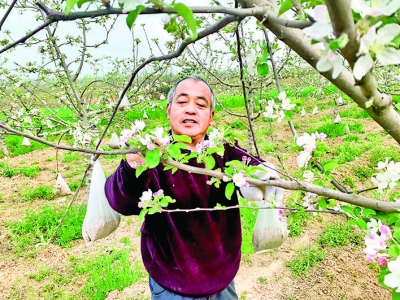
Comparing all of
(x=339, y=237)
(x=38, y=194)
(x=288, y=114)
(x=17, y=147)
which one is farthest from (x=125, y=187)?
(x=17, y=147)

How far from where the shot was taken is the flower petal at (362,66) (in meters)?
0.54

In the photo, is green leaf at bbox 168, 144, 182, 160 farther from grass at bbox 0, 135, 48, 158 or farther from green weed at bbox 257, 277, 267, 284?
grass at bbox 0, 135, 48, 158

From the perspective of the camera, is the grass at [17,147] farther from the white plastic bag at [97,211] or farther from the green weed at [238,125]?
the white plastic bag at [97,211]

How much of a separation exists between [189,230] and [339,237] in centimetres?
320

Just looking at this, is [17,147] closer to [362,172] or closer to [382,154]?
[362,172]

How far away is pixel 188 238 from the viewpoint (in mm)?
1822

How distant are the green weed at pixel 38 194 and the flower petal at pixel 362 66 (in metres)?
6.44

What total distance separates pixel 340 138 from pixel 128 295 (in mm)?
6616

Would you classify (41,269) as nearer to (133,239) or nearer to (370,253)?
(133,239)

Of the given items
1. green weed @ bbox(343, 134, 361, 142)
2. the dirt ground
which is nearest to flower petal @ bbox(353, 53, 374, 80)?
Answer: the dirt ground

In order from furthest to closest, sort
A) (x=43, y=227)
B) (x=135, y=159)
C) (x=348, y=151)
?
1. (x=348, y=151)
2. (x=43, y=227)
3. (x=135, y=159)

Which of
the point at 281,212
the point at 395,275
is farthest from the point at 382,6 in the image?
the point at 281,212

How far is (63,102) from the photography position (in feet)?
16.6

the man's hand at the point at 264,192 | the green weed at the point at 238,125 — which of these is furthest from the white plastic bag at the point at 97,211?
the green weed at the point at 238,125
